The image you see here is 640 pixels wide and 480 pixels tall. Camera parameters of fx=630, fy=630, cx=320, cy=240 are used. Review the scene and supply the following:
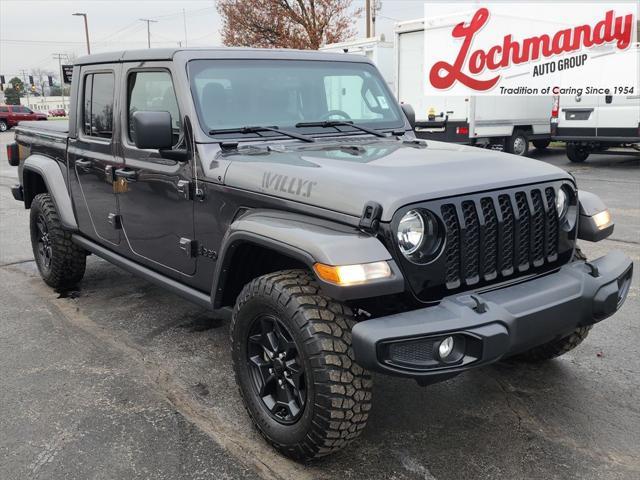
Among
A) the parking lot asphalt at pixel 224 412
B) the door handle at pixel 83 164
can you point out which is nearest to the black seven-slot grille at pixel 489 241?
the parking lot asphalt at pixel 224 412

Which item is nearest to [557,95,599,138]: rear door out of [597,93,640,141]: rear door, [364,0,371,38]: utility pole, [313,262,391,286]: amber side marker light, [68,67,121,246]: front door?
[597,93,640,141]: rear door

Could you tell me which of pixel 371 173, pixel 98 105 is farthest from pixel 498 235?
pixel 98 105

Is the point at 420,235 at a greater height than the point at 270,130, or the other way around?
the point at 270,130

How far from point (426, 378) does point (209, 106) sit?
1.97 m

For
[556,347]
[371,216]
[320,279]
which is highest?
[371,216]

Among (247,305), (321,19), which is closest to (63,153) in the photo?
(247,305)

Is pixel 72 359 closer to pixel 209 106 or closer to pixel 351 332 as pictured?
pixel 209 106

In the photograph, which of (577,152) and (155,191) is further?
(577,152)

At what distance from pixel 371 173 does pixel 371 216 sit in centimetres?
35

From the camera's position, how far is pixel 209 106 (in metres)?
3.53

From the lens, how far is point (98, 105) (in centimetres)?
446

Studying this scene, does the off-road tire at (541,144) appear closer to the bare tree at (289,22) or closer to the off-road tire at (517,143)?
the off-road tire at (517,143)

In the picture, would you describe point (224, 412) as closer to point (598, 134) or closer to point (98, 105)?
point (98, 105)

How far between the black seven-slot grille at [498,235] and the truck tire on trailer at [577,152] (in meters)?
12.8
